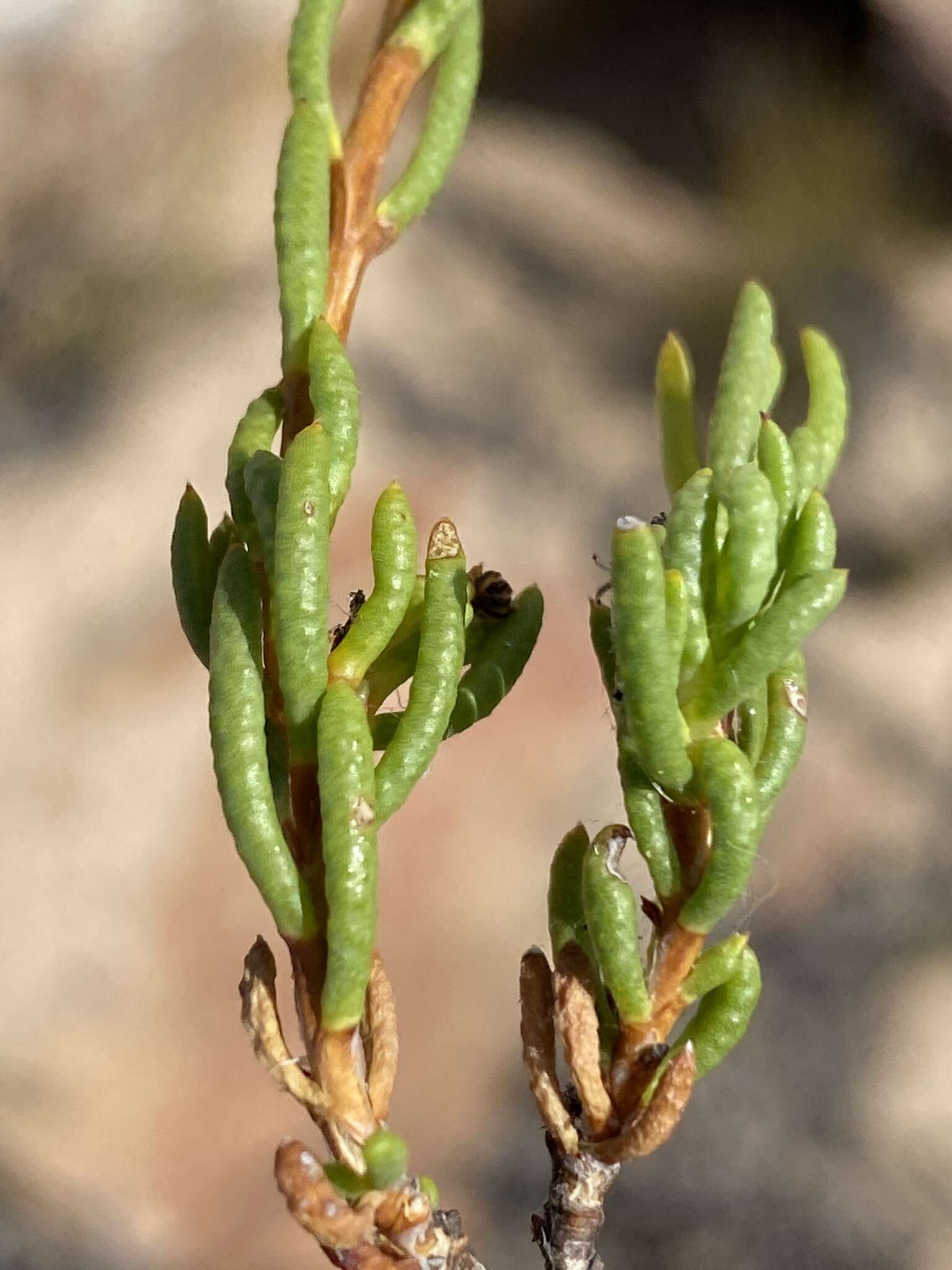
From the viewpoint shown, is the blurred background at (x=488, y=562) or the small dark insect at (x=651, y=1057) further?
the blurred background at (x=488, y=562)

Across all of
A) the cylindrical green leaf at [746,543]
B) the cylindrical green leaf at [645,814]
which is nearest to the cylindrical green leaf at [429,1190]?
the cylindrical green leaf at [645,814]

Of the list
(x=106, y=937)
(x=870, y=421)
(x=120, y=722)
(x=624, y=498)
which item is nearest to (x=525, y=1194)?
(x=106, y=937)

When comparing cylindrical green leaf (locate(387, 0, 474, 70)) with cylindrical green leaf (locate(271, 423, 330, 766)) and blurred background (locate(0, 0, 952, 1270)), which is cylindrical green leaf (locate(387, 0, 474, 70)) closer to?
cylindrical green leaf (locate(271, 423, 330, 766))

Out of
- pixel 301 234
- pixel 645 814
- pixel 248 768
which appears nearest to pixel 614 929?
pixel 645 814

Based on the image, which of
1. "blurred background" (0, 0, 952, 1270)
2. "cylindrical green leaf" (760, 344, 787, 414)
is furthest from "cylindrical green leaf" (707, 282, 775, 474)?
"blurred background" (0, 0, 952, 1270)

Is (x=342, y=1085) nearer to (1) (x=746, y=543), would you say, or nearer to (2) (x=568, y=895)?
(2) (x=568, y=895)

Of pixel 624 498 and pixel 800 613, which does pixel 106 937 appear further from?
pixel 800 613

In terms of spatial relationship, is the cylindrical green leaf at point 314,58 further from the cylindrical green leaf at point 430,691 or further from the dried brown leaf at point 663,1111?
the dried brown leaf at point 663,1111
